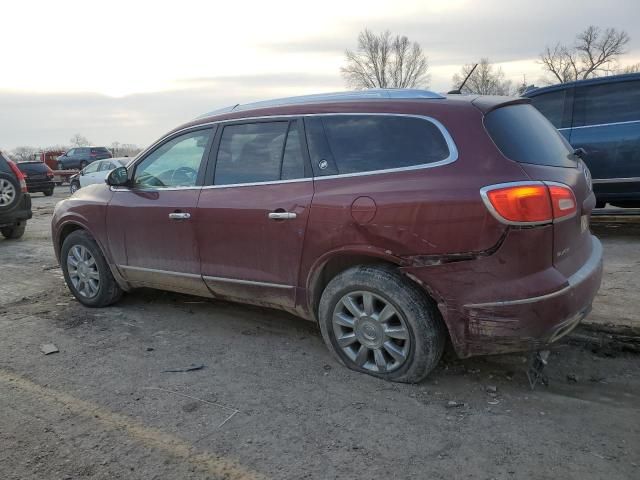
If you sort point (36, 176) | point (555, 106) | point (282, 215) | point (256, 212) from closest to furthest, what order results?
point (282, 215)
point (256, 212)
point (555, 106)
point (36, 176)

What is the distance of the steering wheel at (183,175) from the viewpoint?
4379 millimetres

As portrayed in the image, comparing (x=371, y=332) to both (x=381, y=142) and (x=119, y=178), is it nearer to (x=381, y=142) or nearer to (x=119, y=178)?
(x=381, y=142)

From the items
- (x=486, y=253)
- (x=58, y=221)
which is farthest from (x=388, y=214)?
(x=58, y=221)

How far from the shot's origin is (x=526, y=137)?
333cm

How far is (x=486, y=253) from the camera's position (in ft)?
9.84

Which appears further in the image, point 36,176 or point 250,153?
point 36,176

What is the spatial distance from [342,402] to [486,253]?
1205 millimetres

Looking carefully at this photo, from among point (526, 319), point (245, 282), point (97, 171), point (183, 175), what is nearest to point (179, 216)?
point (183, 175)

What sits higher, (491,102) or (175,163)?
(491,102)

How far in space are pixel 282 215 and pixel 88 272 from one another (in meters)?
2.50

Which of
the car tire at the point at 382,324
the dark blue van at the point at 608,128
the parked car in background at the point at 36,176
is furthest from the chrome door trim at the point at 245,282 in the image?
the parked car in background at the point at 36,176

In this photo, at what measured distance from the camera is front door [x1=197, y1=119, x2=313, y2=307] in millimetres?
3727

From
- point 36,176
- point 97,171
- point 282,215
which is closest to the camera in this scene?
point 282,215

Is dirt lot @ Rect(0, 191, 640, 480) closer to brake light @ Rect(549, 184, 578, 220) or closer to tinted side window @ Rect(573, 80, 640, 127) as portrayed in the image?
brake light @ Rect(549, 184, 578, 220)
